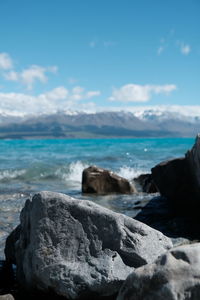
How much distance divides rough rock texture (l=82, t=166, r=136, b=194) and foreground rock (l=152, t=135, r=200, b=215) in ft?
12.1

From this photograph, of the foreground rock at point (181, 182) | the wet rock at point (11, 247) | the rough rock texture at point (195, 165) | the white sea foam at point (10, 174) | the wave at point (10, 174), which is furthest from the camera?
the white sea foam at point (10, 174)

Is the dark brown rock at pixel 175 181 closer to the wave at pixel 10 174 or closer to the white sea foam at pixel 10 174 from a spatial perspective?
the wave at pixel 10 174

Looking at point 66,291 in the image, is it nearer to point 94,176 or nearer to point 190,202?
point 190,202

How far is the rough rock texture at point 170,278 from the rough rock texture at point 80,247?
123cm

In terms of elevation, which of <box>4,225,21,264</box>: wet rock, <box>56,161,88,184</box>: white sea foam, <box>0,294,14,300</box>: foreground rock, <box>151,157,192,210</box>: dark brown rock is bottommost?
<box>56,161,88,184</box>: white sea foam

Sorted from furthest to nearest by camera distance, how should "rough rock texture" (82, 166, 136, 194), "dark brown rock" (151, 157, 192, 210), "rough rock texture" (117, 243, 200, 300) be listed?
"rough rock texture" (82, 166, 136, 194) < "dark brown rock" (151, 157, 192, 210) < "rough rock texture" (117, 243, 200, 300)

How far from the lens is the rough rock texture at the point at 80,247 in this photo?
18.7ft

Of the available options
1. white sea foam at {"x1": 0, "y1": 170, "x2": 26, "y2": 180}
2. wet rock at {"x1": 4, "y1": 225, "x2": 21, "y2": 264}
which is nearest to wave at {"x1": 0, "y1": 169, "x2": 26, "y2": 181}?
white sea foam at {"x1": 0, "y1": 170, "x2": 26, "y2": 180}

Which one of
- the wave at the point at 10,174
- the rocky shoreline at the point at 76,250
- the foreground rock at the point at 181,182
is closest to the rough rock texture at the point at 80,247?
the rocky shoreline at the point at 76,250

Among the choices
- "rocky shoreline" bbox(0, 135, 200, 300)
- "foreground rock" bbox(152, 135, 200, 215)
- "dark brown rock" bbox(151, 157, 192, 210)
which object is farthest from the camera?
"dark brown rock" bbox(151, 157, 192, 210)

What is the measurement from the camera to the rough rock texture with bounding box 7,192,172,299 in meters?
5.71

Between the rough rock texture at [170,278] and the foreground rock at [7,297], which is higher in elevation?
the rough rock texture at [170,278]

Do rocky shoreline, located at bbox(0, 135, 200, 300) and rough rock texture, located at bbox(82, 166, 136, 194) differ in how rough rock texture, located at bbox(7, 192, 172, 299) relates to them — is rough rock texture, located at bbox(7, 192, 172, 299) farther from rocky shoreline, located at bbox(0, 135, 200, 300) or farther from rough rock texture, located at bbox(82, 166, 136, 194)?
rough rock texture, located at bbox(82, 166, 136, 194)

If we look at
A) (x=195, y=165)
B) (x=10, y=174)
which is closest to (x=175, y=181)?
(x=195, y=165)
